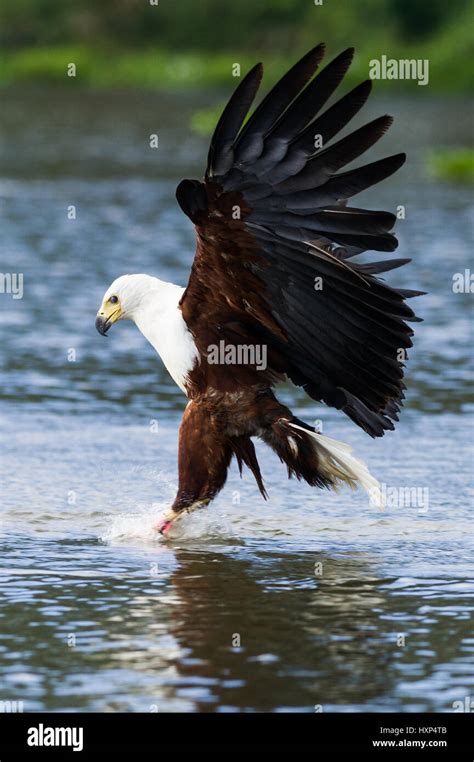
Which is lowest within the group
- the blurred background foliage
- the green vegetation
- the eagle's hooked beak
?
the eagle's hooked beak

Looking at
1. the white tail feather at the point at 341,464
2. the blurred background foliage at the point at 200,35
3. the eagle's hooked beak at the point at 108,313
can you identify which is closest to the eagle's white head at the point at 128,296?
the eagle's hooked beak at the point at 108,313

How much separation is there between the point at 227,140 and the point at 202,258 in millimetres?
532

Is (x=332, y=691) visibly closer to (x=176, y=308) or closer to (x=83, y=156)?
(x=176, y=308)

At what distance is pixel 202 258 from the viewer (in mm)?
7602

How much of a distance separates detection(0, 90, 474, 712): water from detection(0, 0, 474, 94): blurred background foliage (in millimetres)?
35171

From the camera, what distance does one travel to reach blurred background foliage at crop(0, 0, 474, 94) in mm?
50688

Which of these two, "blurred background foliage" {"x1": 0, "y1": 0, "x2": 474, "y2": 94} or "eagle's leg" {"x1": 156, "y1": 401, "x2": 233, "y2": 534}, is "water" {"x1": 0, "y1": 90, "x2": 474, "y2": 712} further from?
"blurred background foliage" {"x1": 0, "y1": 0, "x2": 474, "y2": 94}

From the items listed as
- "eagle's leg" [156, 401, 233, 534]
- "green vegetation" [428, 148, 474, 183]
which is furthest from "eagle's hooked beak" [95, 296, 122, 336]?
"green vegetation" [428, 148, 474, 183]

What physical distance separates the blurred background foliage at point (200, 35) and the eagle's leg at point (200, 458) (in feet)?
136

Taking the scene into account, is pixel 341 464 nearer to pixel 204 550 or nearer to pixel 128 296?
→ pixel 204 550

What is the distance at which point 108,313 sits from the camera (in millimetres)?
8344

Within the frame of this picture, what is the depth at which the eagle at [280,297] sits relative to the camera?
738 cm

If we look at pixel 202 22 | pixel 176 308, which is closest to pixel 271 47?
pixel 202 22

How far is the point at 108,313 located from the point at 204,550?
119cm
